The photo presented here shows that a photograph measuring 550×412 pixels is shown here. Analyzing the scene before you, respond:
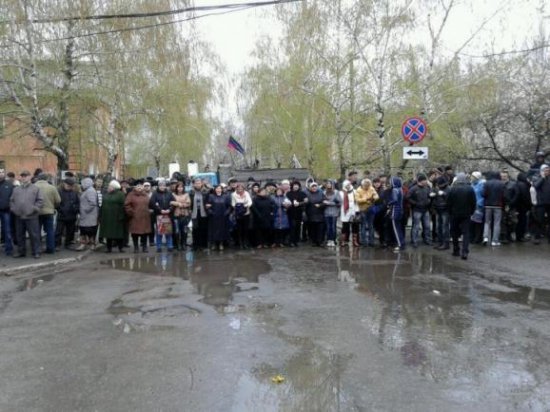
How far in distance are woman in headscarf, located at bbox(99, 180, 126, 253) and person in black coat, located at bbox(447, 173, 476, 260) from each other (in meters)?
7.75

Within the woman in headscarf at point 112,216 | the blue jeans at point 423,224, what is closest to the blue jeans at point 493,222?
the blue jeans at point 423,224

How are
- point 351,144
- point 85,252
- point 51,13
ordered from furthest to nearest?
point 351,144
point 51,13
point 85,252

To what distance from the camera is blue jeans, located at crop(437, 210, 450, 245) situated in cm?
1404

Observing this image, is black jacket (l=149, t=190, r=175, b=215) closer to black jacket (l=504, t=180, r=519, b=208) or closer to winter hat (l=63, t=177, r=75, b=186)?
winter hat (l=63, t=177, r=75, b=186)

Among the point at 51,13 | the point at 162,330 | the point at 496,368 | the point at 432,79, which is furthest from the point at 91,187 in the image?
the point at 432,79

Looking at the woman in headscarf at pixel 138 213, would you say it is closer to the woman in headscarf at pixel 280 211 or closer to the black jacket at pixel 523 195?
the woman in headscarf at pixel 280 211

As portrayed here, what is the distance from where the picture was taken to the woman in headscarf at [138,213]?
14174mm

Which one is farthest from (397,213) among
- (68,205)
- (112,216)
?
(68,205)

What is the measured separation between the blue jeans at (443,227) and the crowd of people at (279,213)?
1.0 inches

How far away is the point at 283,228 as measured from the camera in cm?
1498

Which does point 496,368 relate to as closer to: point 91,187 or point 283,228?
point 283,228

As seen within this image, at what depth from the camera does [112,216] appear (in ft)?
46.2

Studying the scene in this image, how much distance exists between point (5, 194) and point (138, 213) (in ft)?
9.86

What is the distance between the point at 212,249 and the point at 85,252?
3.07m
